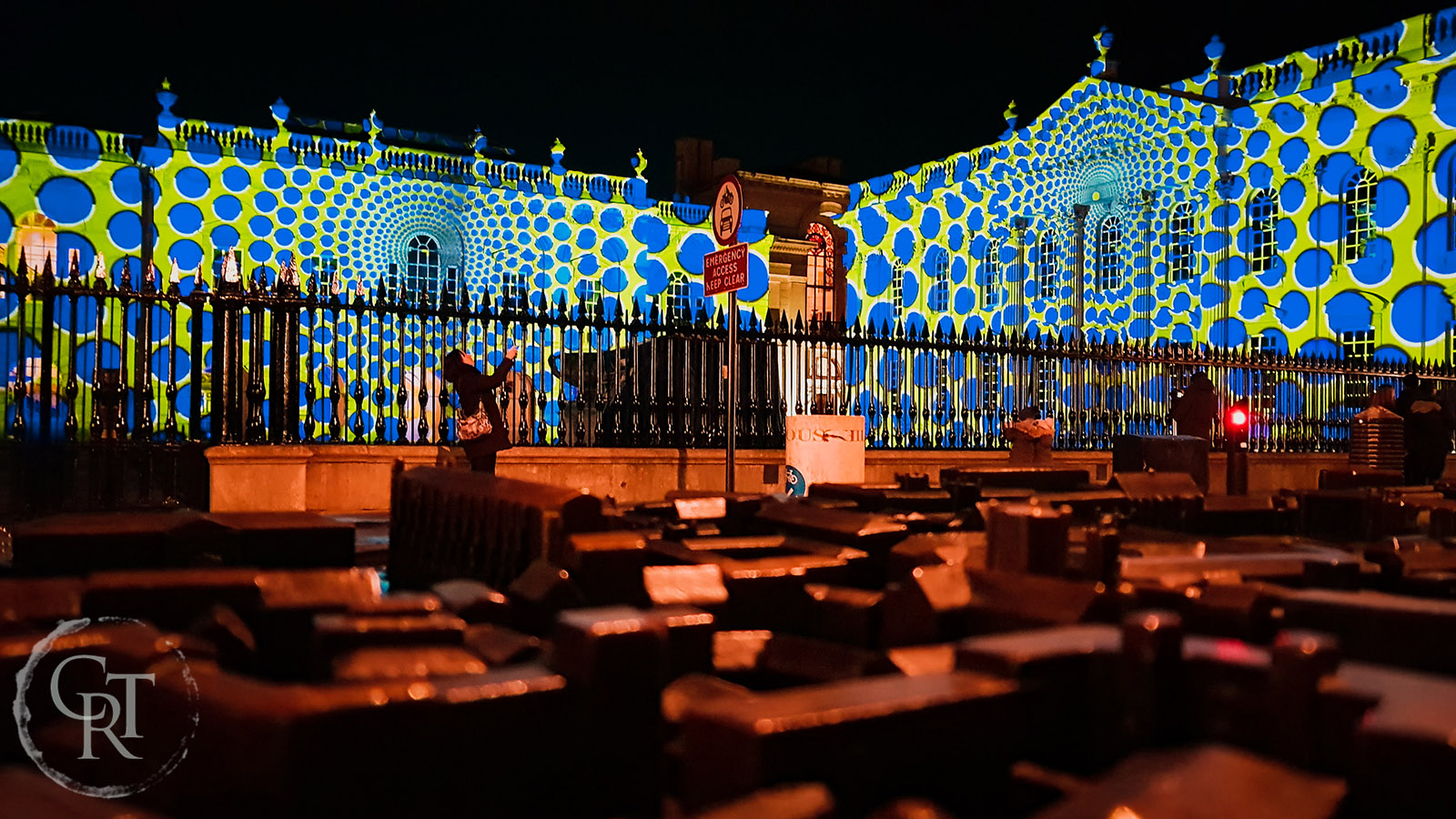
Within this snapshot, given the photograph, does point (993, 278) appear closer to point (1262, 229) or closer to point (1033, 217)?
point (1033, 217)

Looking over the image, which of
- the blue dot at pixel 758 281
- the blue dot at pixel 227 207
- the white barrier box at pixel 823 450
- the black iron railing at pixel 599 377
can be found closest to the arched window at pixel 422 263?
the blue dot at pixel 227 207

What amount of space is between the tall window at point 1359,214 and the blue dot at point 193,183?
29.5 m

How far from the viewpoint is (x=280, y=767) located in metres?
1.48

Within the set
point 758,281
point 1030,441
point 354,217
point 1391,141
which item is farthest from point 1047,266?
point 1030,441

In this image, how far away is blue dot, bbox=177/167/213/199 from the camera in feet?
83.9

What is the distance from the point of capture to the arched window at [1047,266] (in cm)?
3189

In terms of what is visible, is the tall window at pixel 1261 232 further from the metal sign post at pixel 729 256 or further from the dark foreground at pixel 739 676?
the dark foreground at pixel 739 676

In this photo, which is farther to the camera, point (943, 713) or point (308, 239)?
point (308, 239)

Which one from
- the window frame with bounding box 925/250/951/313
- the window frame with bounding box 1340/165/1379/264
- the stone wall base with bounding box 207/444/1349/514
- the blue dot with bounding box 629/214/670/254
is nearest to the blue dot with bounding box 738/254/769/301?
the blue dot with bounding box 629/214/670/254

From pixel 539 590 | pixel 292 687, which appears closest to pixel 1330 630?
pixel 539 590

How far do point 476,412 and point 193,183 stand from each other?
2172 cm

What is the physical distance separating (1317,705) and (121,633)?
2.30m

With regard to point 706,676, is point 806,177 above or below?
above

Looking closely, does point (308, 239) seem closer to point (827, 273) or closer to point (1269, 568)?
point (827, 273)
